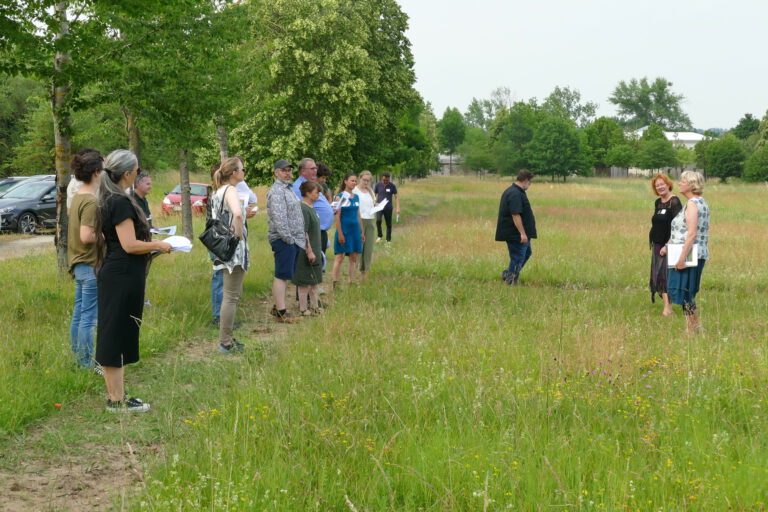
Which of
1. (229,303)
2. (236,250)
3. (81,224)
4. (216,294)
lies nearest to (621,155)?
(216,294)

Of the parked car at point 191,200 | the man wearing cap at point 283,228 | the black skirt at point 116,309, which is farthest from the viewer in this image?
the parked car at point 191,200

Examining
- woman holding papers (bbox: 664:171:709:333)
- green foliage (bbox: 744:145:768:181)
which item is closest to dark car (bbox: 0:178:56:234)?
woman holding papers (bbox: 664:171:709:333)

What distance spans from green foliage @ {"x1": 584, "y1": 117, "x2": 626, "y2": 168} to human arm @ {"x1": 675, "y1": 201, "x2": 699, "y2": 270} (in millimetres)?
99503

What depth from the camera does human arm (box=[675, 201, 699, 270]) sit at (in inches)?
323

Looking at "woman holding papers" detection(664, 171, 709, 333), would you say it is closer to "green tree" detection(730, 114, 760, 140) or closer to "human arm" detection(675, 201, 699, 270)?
"human arm" detection(675, 201, 699, 270)

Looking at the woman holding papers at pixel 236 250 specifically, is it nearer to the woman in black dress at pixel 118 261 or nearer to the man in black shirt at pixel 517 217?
the woman in black dress at pixel 118 261

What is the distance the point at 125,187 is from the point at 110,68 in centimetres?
507

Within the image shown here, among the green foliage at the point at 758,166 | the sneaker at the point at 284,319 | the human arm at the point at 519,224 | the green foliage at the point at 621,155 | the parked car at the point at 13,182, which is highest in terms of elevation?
the green foliage at the point at 621,155

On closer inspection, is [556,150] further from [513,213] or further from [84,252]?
[84,252]

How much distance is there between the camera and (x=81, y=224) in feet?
21.4

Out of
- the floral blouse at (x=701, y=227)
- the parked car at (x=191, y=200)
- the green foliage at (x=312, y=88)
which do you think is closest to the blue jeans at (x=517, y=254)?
the floral blouse at (x=701, y=227)

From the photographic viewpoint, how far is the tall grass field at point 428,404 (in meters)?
3.98

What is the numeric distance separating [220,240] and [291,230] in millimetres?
1944

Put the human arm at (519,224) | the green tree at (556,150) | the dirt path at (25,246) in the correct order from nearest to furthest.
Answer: the human arm at (519,224)
the dirt path at (25,246)
the green tree at (556,150)
